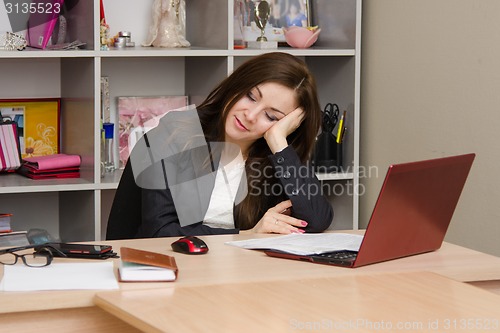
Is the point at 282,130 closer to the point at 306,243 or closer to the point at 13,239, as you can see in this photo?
the point at 306,243

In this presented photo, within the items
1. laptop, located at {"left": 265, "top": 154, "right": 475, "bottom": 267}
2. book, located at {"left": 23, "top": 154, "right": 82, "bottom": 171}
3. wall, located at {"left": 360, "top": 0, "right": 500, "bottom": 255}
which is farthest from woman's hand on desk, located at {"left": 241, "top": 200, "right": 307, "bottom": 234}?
book, located at {"left": 23, "top": 154, "right": 82, "bottom": 171}

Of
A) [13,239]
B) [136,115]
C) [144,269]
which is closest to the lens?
[144,269]

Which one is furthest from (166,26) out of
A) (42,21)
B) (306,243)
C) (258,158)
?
(306,243)

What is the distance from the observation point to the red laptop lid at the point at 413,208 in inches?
67.4

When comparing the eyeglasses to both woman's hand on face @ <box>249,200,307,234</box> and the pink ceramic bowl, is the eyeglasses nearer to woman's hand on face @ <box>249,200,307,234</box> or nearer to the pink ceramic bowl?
woman's hand on face @ <box>249,200,307,234</box>

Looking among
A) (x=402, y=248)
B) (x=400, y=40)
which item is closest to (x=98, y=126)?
(x=400, y=40)

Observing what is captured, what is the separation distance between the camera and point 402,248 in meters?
1.86

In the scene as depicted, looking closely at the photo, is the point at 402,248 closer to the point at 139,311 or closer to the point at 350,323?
the point at 350,323

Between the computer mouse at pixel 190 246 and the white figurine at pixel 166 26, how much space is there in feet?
4.98

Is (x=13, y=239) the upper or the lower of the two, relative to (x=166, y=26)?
lower

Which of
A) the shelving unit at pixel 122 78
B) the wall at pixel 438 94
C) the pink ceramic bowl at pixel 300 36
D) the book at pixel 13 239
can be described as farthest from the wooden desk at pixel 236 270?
the pink ceramic bowl at pixel 300 36

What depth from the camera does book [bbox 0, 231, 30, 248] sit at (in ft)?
9.14

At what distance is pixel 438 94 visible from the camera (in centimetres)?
294

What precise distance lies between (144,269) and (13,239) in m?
1.39
